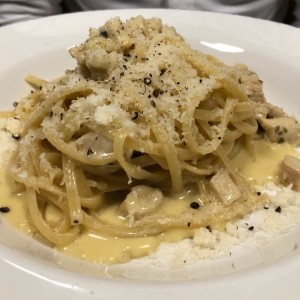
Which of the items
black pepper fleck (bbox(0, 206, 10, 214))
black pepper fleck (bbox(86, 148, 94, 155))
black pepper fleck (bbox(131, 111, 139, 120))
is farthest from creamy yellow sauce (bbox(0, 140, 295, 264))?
black pepper fleck (bbox(131, 111, 139, 120))

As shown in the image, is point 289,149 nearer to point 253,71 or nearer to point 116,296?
point 253,71

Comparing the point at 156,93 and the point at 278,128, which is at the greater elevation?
the point at 156,93

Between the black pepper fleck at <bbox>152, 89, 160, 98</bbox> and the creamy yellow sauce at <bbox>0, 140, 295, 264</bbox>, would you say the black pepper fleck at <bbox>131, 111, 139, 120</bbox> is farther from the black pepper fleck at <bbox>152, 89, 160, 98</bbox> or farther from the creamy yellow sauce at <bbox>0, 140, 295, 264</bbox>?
the creamy yellow sauce at <bbox>0, 140, 295, 264</bbox>

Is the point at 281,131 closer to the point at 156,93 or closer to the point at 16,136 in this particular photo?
the point at 156,93

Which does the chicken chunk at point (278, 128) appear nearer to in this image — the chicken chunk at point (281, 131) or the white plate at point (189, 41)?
the chicken chunk at point (281, 131)

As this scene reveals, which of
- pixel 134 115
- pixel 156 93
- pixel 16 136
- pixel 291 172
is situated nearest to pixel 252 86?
pixel 291 172

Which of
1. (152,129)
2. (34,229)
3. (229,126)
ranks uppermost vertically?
(152,129)

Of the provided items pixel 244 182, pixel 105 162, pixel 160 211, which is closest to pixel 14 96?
pixel 105 162
